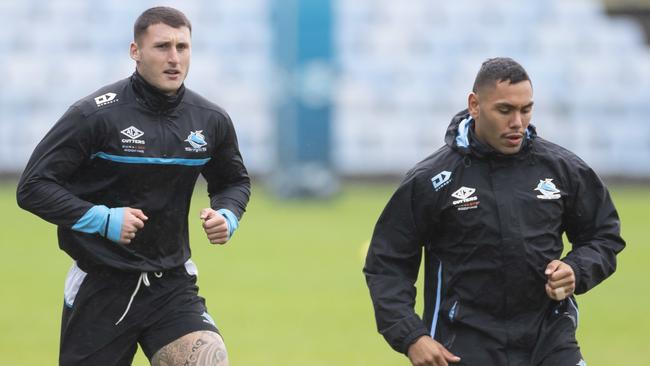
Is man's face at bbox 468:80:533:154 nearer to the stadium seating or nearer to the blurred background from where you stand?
the blurred background

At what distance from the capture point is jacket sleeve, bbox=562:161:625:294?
553cm

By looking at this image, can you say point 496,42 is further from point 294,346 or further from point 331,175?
point 294,346

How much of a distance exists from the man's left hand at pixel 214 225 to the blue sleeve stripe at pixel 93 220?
0.45 meters

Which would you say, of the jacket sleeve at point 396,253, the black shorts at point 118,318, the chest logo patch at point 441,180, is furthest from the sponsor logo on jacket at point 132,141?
the chest logo patch at point 441,180

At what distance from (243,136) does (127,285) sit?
18.2 meters

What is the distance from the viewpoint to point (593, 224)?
559 cm

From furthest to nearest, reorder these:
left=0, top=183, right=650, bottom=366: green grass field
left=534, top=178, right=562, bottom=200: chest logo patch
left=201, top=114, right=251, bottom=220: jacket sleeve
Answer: left=0, top=183, right=650, bottom=366: green grass field, left=201, top=114, right=251, bottom=220: jacket sleeve, left=534, top=178, right=562, bottom=200: chest logo patch

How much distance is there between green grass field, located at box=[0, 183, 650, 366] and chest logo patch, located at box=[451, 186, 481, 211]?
421 cm

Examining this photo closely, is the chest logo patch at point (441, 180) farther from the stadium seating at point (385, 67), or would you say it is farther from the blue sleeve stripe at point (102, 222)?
the stadium seating at point (385, 67)

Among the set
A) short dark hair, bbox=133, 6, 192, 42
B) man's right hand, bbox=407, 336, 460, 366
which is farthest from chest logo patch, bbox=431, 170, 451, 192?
short dark hair, bbox=133, 6, 192, 42

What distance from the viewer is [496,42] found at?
26328 mm

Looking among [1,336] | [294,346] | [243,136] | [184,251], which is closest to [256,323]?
[294,346]

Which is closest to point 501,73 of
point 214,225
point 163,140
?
point 214,225

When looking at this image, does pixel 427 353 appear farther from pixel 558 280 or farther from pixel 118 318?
pixel 118 318
